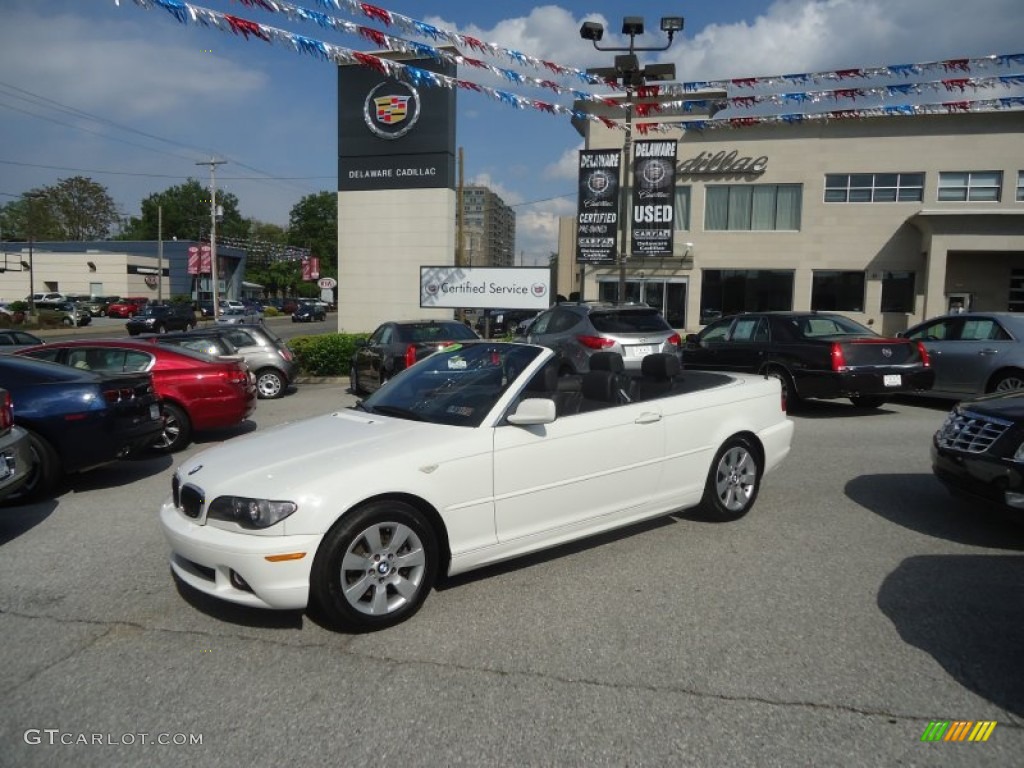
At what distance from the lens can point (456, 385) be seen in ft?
16.1

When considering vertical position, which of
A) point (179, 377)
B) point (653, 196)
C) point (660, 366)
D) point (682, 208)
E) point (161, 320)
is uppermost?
point (682, 208)

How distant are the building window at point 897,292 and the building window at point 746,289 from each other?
3657 mm

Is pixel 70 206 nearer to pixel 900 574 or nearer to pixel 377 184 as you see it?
pixel 377 184

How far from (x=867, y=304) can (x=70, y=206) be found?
4154 inches

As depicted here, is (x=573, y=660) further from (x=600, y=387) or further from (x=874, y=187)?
(x=874, y=187)

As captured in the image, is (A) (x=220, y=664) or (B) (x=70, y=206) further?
(B) (x=70, y=206)

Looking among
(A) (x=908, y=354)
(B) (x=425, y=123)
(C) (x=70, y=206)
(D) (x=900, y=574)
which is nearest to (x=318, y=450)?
(D) (x=900, y=574)

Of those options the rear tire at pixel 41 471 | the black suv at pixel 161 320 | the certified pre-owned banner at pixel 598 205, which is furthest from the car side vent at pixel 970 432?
the black suv at pixel 161 320

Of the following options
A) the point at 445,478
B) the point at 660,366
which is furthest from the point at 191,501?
the point at 660,366

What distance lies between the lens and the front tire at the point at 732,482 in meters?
5.59

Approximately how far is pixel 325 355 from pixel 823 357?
10937 mm

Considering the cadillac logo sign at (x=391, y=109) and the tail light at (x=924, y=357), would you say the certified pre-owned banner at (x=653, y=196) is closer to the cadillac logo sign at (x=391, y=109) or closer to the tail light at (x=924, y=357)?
the cadillac logo sign at (x=391, y=109)

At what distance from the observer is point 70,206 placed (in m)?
102

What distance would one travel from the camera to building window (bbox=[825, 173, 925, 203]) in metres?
29.8
